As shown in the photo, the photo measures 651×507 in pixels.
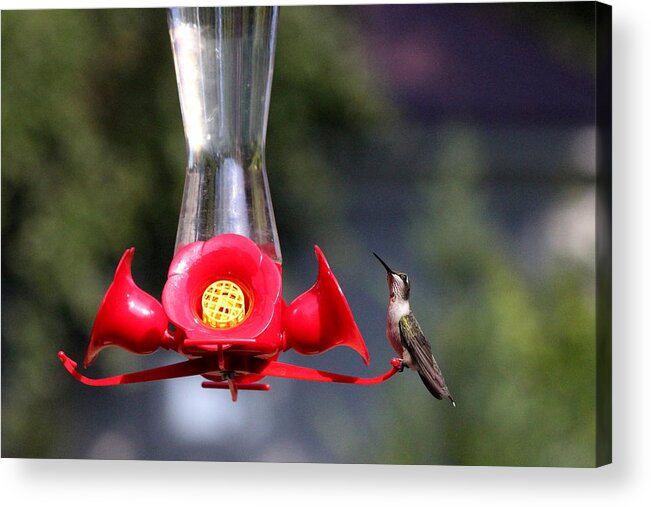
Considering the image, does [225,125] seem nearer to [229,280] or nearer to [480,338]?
[229,280]

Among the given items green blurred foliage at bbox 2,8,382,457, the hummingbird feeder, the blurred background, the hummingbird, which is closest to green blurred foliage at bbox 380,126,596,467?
the blurred background

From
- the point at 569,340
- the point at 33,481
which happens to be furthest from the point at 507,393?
the point at 33,481

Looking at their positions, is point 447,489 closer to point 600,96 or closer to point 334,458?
point 334,458

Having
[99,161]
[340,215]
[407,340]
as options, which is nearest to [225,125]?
[407,340]

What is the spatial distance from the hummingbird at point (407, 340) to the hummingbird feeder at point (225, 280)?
339 mm

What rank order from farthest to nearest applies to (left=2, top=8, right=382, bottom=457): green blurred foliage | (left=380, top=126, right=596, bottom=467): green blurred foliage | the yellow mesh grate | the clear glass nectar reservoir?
1. (left=2, top=8, right=382, bottom=457): green blurred foliage
2. (left=380, top=126, right=596, bottom=467): green blurred foliage
3. the clear glass nectar reservoir
4. the yellow mesh grate

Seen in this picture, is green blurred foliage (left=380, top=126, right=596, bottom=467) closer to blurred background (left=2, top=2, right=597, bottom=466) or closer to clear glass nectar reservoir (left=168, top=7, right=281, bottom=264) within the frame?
blurred background (left=2, top=2, right=597, bottom=466)

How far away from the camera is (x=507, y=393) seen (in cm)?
484

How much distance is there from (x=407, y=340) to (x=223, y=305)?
554 mm

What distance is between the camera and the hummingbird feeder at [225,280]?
9.05 ft

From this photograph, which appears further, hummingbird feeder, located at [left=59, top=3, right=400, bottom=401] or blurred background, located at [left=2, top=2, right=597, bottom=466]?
blurred background, located at [left=2, top=2, right=597, bottom=466]

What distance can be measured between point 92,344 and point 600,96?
1.94 meters

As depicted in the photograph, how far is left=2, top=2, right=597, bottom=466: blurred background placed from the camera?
476 centimetres

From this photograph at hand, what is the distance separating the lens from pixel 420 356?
10.7ft
